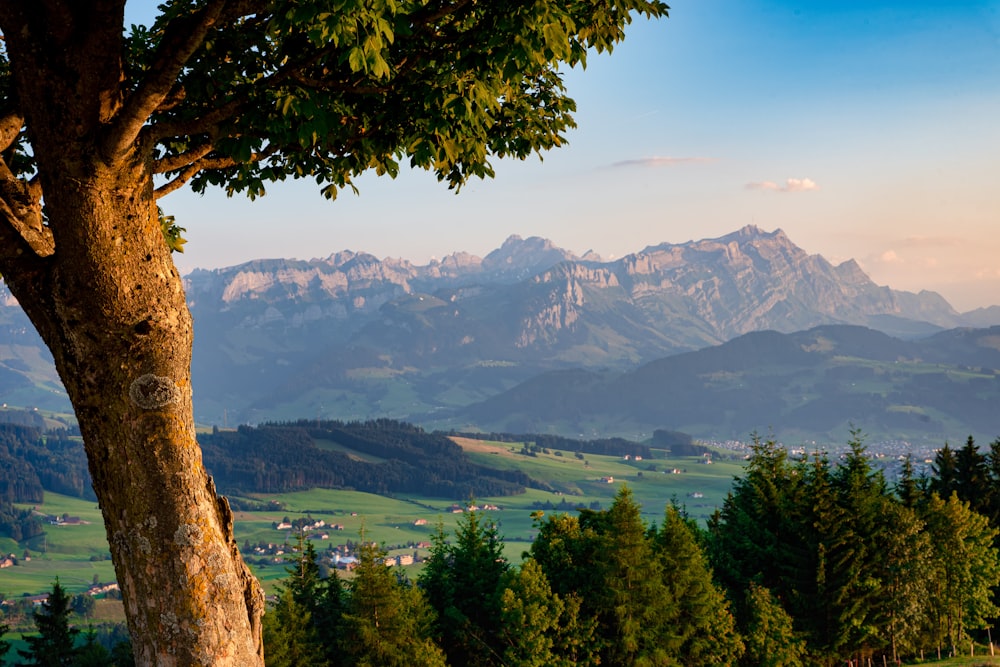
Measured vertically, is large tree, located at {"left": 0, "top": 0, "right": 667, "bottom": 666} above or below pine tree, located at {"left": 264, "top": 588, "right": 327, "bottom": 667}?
above

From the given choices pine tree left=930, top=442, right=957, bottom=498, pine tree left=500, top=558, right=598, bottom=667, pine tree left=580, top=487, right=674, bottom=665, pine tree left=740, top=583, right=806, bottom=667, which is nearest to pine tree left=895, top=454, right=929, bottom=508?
pine tree left=930, top=442, right=957, bottom=498

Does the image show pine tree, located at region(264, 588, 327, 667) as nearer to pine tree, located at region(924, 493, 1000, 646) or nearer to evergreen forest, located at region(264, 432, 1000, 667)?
evergreen forest, located at region(264, 432, 1000, 667)

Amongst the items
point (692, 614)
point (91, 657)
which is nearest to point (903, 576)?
point (692, 614)

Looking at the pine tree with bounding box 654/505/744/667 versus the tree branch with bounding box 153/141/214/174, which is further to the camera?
the pine tree with bounding box 654/505/744/667

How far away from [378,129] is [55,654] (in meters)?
73.5

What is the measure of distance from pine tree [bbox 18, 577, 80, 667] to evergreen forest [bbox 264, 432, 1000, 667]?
2348 cm

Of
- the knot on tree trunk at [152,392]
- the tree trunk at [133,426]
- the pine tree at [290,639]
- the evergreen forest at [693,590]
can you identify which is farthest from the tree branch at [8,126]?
the pine tree at [290,639]

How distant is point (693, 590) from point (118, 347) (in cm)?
5019

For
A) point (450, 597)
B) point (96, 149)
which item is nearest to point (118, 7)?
point (96, 149)

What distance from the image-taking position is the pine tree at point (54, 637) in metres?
67.9

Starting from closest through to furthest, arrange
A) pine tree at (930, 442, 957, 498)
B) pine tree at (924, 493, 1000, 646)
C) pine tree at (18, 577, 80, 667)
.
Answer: pine tree at (924, 493, 1000, 646), pine tree at (18, 577, 80, 667), pine tree at (930, 442, 957, 498)

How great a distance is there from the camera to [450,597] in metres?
54.6

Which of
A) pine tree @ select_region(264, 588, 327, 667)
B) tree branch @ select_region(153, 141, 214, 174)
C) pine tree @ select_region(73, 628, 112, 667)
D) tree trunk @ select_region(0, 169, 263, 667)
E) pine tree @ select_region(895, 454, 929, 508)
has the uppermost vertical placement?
tree branch @ select_region(153, 141, 214, 174)

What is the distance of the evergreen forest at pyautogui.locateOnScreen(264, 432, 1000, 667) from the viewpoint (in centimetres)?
4969
